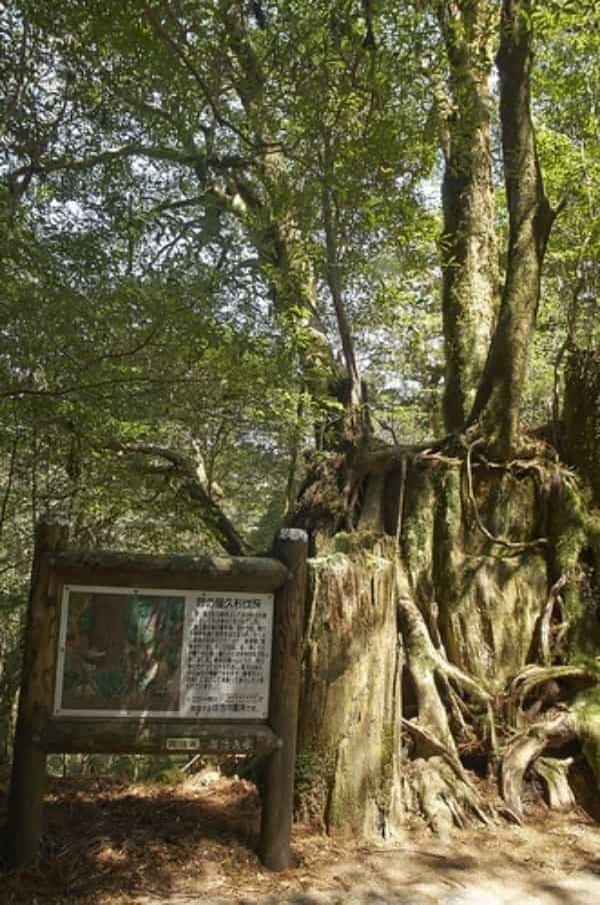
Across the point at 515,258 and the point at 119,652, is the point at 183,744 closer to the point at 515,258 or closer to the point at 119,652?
the point at 119,652

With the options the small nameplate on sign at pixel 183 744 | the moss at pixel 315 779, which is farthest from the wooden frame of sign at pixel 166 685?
the moss at pixel 315 779

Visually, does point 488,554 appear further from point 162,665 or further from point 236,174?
point 236,174

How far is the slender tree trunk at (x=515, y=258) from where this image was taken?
244 inches

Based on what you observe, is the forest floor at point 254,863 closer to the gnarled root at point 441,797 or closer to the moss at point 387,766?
the gnarled root at point 441,797

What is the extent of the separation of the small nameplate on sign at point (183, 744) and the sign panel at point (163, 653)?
0.43ft

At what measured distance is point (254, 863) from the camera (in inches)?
147

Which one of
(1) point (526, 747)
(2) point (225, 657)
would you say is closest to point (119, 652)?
(2) point (225, 657)

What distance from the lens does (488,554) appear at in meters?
6.29

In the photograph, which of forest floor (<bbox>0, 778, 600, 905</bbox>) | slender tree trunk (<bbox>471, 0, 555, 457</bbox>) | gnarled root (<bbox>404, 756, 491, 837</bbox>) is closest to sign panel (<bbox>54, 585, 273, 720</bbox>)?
forest floor (<bbox>0, 778, 600, 905</bbox>)

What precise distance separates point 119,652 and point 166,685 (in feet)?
0.95

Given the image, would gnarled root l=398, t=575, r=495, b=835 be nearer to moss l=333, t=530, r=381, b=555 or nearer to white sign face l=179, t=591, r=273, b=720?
moss l=333, t=530, r=381, b=555

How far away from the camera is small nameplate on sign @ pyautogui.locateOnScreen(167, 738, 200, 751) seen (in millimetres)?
3639

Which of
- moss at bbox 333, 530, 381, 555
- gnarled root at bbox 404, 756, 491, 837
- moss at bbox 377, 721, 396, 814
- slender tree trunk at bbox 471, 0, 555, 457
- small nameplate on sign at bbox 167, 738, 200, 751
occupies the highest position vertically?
slender tree trunk at bbox 471, 0, 555, 457

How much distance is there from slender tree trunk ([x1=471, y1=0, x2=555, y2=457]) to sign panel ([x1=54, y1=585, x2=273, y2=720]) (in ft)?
10.9
